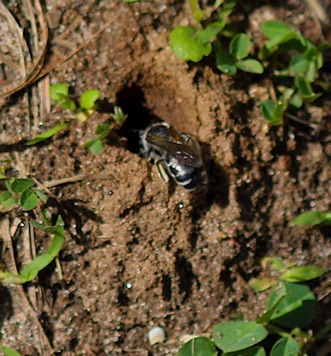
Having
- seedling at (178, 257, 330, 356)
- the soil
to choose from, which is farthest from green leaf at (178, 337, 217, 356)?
the soil

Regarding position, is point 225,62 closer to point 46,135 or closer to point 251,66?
point 251,66

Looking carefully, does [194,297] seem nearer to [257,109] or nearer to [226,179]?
[226,179]

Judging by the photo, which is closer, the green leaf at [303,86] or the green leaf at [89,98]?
the green leaf at [89,98]

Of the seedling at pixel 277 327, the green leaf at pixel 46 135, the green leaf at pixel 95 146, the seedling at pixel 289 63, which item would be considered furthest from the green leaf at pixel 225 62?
the seedling at pixel 277 327

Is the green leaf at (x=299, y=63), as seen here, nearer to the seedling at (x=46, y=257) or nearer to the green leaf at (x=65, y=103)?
the green leaf at (x=65, y=103)

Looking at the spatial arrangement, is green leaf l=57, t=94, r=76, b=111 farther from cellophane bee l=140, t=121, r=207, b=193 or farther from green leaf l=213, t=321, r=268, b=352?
green leaf l=213, t=321, r=268, b=352

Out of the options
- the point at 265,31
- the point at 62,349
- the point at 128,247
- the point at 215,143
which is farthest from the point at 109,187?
the point at 265,31
